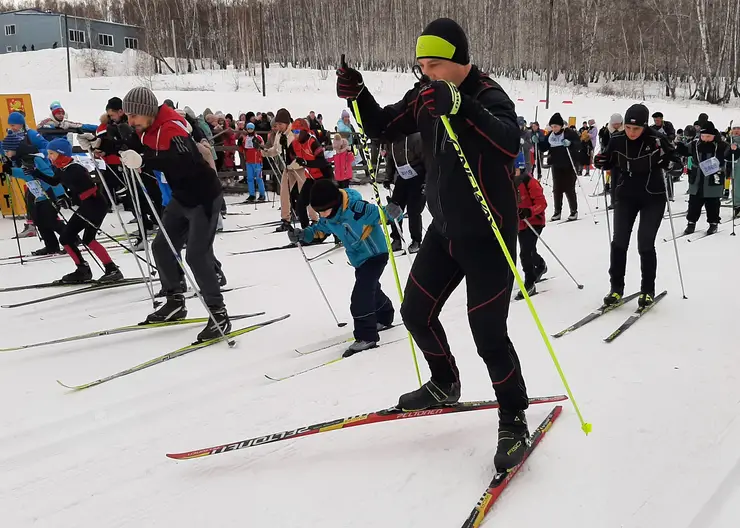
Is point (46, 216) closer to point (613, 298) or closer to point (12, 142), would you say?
point (12, 142)

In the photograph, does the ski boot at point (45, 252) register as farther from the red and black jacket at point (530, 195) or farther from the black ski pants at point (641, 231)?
the black ski pants at point (641, 231)

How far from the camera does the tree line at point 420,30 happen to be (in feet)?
127

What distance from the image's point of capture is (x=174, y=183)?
4.26 m

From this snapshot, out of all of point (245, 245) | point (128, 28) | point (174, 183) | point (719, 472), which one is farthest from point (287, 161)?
point (128, 28)

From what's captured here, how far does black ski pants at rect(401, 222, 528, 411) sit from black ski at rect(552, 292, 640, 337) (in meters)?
2.11

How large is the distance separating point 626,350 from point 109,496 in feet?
11.0

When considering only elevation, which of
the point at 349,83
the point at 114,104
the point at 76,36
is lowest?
the point at 349,83

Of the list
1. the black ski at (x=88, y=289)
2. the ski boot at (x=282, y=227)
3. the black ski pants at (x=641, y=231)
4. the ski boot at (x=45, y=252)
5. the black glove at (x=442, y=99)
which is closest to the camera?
the black glove at (x=442, y=99)

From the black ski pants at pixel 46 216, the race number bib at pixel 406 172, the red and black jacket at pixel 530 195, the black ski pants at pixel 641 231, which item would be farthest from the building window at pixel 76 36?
the black ski pants at pixel 641 231

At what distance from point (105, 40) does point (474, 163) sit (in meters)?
53.1

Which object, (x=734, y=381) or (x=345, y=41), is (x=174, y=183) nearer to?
(x=734, y=381)

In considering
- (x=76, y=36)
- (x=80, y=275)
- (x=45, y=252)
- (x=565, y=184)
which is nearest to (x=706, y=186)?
(x=565, y=184)

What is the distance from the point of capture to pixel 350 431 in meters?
2.95

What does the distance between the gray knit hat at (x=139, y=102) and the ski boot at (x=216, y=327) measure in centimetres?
156
